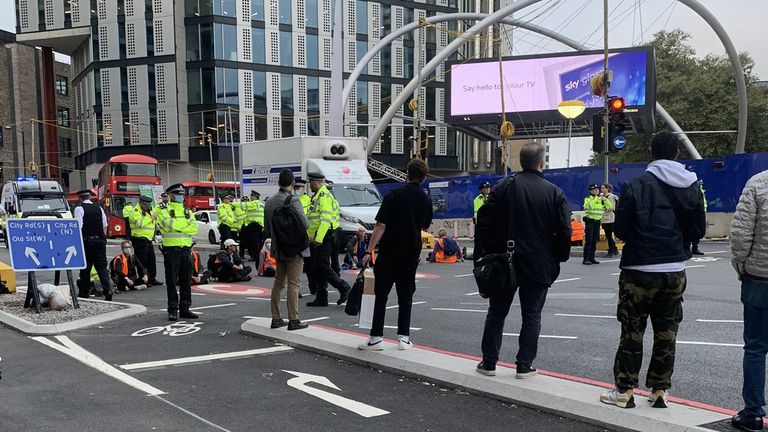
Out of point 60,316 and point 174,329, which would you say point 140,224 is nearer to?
point 60,316

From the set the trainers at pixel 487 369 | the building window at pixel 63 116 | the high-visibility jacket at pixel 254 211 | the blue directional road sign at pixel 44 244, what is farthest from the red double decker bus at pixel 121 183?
the building window at pixel 63 116

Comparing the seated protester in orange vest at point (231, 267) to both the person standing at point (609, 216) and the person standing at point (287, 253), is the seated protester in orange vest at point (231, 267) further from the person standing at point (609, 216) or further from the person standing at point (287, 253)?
the person standing at point (609, 216)

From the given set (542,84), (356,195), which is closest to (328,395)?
(356,195)

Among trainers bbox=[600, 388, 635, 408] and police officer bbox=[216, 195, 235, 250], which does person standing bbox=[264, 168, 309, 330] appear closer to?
trainers bbox=[600, 388, 635, 408]

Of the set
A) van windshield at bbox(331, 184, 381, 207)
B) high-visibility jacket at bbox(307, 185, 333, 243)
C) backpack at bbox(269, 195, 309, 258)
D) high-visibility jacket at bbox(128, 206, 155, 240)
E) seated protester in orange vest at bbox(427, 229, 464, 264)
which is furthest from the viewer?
van windshield at bbox(331, 184, 381, 207)

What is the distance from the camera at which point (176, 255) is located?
8898mm

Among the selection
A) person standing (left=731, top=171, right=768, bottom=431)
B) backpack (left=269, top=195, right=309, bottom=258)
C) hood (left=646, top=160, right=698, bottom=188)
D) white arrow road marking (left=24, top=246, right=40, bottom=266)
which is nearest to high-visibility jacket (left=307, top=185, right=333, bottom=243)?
backpack (left=269, top=195, right=309, bottom=258)

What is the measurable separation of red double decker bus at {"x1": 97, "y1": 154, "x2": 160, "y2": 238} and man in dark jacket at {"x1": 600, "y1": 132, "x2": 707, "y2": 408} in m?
32.4

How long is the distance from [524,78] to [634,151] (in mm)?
17957

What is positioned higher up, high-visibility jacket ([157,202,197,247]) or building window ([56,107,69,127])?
building window ([56,107,69,127])

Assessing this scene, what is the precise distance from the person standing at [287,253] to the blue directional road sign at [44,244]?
373 cm

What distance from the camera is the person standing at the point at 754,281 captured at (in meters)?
4.04

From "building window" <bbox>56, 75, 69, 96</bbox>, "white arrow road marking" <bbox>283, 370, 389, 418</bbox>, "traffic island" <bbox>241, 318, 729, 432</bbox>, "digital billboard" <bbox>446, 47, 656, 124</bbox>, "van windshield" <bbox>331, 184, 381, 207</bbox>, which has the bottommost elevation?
"white arrow road marking" <bbox>283, 370, 389, 418</bbox>

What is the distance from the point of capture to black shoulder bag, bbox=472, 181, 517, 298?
4973 mm
